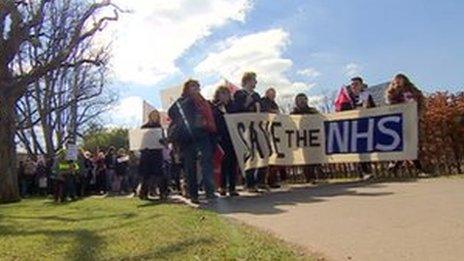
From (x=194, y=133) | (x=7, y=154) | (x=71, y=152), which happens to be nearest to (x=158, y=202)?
A: (x=194, y=133)

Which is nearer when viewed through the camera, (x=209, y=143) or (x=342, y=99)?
(x=209, y=143)

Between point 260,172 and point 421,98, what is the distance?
12.3ft

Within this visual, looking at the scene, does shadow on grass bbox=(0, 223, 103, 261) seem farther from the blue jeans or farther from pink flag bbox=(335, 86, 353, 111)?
pink flag bbox=(335, 86, 353, 111)

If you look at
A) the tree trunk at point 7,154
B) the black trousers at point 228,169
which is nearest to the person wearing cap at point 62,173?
the tree trunk at point 7,154

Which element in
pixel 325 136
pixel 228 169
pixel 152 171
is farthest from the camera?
pixel 325 136

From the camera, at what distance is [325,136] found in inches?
616

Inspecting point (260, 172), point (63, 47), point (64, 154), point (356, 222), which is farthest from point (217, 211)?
point (63, 47)

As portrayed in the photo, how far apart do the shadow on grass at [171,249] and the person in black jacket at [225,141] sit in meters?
5.50

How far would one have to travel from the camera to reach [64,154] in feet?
73.5

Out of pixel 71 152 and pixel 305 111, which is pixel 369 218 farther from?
pixel 71 152

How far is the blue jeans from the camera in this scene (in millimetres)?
12195

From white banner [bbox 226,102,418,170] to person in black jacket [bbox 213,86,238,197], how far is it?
0.12 metres

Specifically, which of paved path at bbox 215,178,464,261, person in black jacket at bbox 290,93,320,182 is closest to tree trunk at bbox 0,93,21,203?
person in black jacket at bbox 290,93,320,182

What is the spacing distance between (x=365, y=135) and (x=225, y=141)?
322cm
